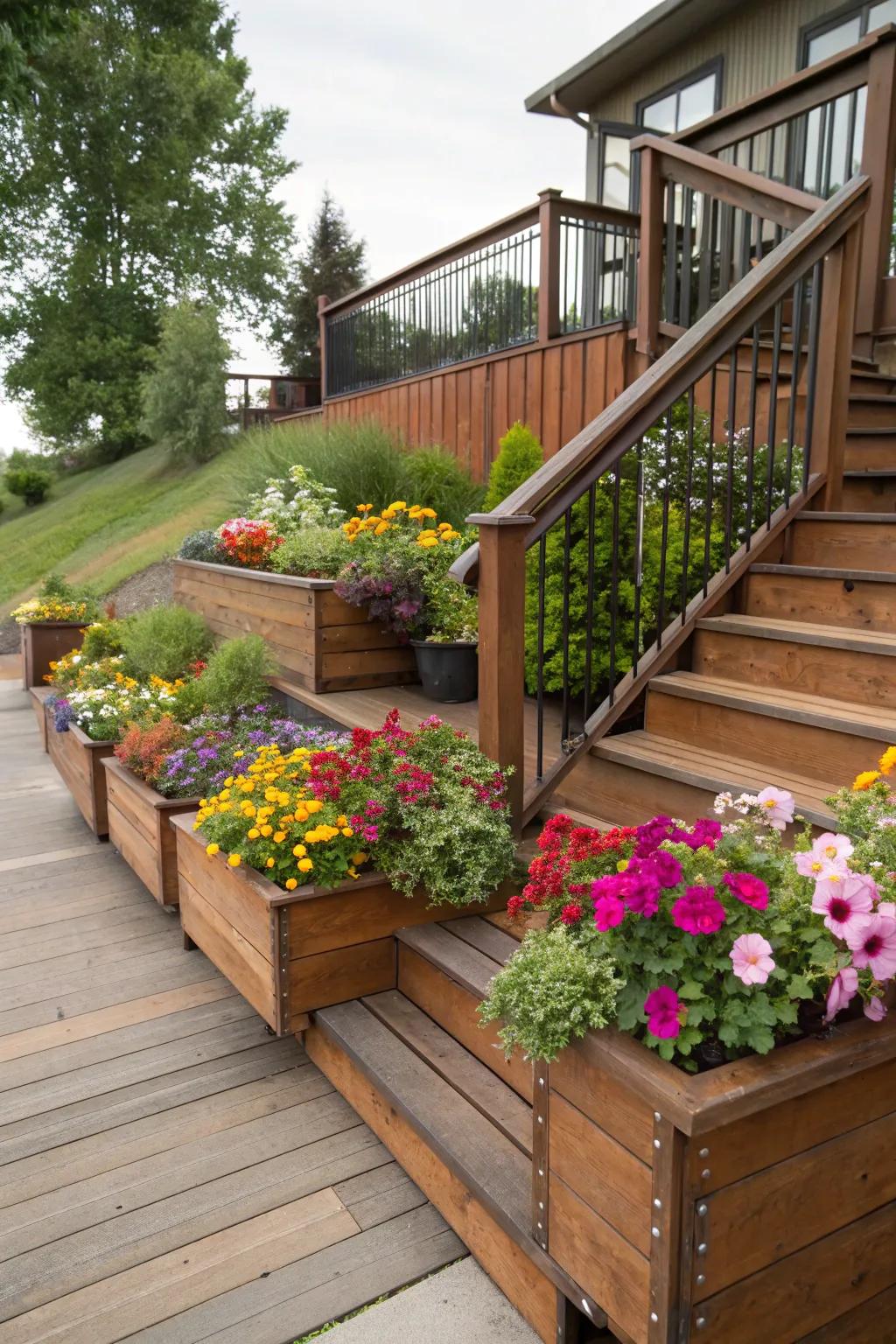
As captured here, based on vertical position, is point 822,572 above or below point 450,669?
above

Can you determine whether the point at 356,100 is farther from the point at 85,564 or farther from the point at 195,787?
the point at 195,787

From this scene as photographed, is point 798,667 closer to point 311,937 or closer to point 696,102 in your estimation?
point 311,937

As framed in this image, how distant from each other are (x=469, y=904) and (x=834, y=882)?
134 cm

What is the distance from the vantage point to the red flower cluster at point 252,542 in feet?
17.6

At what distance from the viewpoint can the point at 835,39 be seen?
688 centimetres

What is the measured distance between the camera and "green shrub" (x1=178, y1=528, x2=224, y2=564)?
597 centimetres

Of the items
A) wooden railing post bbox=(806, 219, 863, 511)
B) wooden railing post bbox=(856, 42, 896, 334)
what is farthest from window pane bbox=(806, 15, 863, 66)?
wooden railing post bbox=(806, 219, 863, 511)

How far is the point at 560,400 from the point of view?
17.6 feet

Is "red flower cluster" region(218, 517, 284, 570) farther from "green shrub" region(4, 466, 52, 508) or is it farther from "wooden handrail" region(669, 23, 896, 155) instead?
"green shrub" region(4, 466, 52, 508)

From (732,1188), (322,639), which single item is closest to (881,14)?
(322,639)

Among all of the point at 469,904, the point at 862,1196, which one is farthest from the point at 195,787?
the point at 862,1196

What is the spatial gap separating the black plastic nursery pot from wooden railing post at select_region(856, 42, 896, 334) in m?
2.57

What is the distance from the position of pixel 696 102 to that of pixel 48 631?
7181 mm

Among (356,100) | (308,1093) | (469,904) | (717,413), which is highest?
(356,100)
